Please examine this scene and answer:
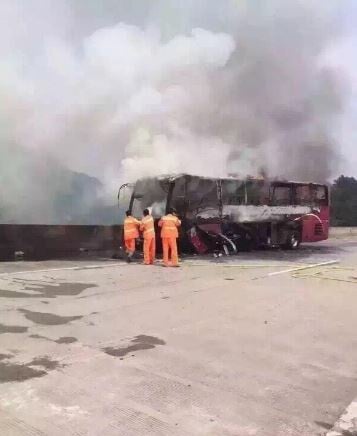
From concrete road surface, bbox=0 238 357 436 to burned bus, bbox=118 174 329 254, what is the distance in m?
4.49

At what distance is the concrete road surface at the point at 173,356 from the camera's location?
313 centimetres

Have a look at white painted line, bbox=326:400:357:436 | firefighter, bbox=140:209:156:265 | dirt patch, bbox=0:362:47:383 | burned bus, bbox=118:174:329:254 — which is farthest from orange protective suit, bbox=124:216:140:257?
white painted line, bbox=326:400:357:436

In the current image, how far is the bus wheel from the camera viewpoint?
16.1 m

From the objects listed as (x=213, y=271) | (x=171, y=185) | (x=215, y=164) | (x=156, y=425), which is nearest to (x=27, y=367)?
(x=156, y=425)

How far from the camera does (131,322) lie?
5.59 meters

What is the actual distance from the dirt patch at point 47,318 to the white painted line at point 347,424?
320cm

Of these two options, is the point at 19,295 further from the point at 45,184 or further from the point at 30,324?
the point at 45,184

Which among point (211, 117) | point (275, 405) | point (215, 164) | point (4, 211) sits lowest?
point (275, 405)

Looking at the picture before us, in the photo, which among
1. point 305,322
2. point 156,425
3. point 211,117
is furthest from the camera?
point 211,117

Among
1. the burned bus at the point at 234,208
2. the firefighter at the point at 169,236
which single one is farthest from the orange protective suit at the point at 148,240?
the burned bus at the point at 234,208

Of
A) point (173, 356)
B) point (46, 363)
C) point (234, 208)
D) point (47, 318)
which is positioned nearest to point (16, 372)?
point (46, 363)

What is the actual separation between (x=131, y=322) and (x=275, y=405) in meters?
2.48

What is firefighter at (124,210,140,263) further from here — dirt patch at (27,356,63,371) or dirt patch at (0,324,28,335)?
dirt patch at (27,356,63,371)

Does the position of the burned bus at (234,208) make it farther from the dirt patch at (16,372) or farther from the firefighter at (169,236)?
the dirt patch at (16,372)
